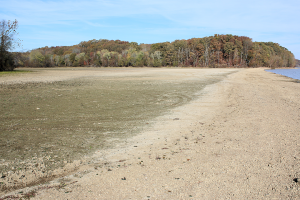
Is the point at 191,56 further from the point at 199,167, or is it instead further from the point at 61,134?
the point at 199,167

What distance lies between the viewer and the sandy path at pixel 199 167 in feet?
11.6

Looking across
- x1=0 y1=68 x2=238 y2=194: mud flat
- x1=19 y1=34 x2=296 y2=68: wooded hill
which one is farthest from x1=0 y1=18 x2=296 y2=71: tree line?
x1=0 y1=68 x2=238 y2=194: mud flat

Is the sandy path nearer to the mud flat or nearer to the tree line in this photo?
the mud flat

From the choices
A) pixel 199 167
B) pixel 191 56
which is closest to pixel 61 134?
pixel 199 167

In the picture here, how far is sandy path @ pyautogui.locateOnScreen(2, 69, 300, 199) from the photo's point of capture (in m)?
3.53

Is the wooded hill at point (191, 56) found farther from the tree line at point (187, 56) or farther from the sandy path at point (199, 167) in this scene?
the sandy path at point (199, 167)

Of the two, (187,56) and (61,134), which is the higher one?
(187,56)

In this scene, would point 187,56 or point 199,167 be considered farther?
point 187,56

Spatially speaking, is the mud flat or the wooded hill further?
the wooded hill

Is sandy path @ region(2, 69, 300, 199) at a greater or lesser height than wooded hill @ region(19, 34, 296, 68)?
lesser

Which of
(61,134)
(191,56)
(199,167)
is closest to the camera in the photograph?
(199,167)

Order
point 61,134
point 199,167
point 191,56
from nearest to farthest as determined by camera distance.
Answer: point 199,167, point 61,134, point 191,56

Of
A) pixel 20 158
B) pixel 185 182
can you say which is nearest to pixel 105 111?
pixel 20 158

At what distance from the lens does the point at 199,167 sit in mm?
4359
